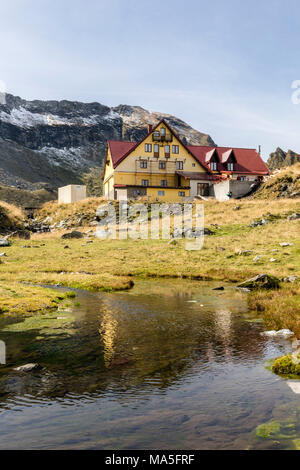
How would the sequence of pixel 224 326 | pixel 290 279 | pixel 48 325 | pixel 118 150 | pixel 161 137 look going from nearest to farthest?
pixel 224 326 < pixel 48 325 < pixel 290 279 < pixel 161 137 < pixel 118 150

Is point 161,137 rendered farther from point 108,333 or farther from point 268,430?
point 268,430

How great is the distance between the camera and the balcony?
3076 inches

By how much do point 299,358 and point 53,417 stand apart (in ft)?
23.9

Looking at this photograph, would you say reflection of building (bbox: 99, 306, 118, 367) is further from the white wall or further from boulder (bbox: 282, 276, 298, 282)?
the white wall

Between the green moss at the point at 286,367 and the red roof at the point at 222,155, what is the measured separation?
69298 millimetres

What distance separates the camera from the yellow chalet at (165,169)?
7606 cm

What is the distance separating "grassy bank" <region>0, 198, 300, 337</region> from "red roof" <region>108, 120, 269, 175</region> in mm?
30401

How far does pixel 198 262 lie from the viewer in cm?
3572

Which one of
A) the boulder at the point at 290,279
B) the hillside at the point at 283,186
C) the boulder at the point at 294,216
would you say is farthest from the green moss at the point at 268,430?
the hillside at the point at 283,186

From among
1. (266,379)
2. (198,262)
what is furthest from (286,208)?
(266,379)

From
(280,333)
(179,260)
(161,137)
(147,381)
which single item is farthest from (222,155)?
(147,381)

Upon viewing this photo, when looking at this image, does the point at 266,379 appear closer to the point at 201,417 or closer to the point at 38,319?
the point at 201,417

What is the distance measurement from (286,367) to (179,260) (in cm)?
2582

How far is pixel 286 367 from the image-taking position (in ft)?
36.2
